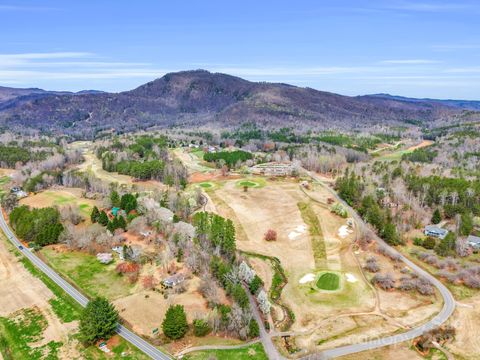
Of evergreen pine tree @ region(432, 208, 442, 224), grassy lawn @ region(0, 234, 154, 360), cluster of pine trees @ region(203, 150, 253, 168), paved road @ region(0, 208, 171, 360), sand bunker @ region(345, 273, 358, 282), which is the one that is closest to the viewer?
grassy lawn @ region(0, 234, 154, 360)

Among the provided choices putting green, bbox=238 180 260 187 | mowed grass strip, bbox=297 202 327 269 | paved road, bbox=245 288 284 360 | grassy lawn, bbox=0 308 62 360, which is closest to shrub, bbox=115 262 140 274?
grassy lawn, bbox=0 308 62 360

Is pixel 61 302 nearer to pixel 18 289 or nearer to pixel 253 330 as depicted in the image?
pixel 18 289

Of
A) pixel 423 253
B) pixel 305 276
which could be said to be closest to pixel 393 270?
pixel 423 253

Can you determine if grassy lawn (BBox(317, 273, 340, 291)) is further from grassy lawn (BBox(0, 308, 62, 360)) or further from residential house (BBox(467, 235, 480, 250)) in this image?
grassy lawn (BBox(0, 308, 62, 360))

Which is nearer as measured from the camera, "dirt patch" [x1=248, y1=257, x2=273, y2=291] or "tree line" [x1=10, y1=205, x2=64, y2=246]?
"dirt patch" [x1=248, y1=257, x2=273, y2=291]

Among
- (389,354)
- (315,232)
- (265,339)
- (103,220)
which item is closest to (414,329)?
(389,354)

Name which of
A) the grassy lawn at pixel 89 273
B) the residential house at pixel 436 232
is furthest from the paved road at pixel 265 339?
the residential house at pixel 436 232
